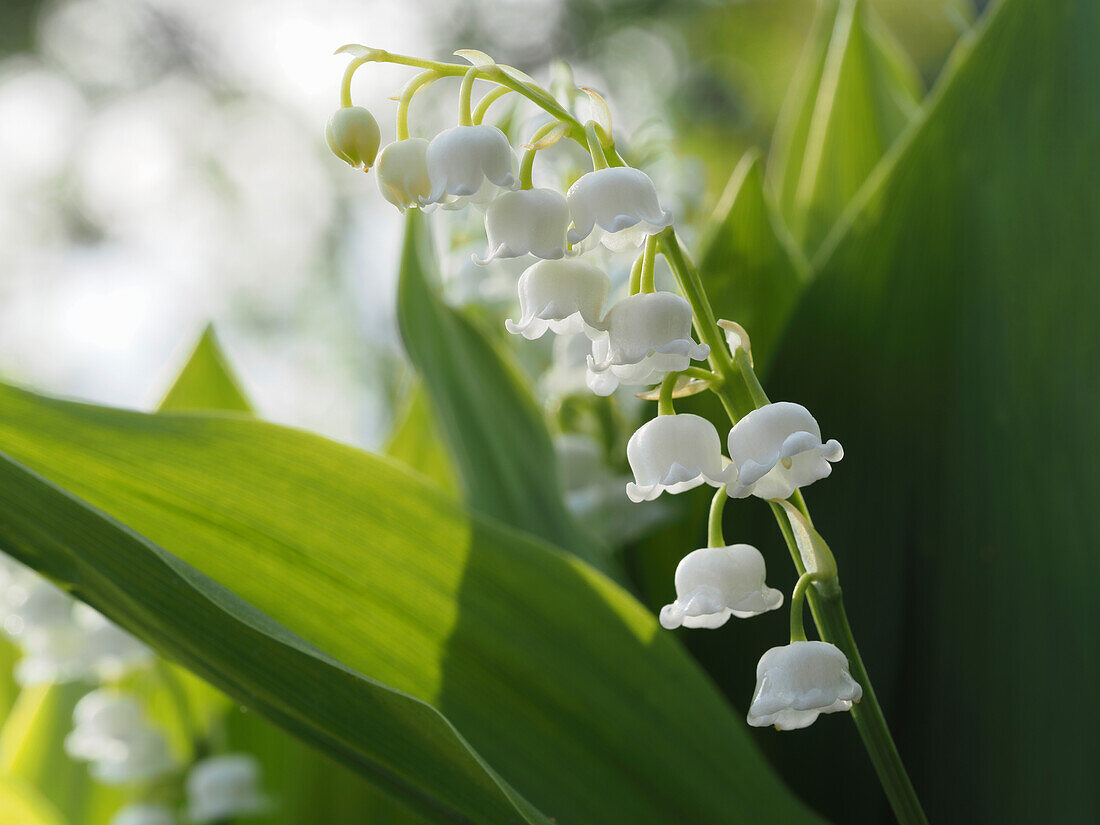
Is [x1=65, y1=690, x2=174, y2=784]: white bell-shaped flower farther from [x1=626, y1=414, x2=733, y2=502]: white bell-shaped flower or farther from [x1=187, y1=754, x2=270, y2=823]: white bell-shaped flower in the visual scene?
[x1=626, y1=414, x2=733, y2=502]: white bell-shaped flower

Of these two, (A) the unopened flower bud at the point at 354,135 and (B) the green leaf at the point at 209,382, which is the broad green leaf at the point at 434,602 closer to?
(A) the unopened flower bud at the point at 354,135

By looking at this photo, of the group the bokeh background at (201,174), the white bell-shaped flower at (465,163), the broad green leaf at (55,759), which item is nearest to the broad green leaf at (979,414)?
the white bell-shaped flower at (465,163)

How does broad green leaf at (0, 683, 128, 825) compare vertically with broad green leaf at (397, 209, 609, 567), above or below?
below

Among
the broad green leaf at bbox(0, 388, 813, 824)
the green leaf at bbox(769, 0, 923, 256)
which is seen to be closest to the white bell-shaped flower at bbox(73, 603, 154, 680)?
the broad green leaf at bbox(0, 388, 813, 824)

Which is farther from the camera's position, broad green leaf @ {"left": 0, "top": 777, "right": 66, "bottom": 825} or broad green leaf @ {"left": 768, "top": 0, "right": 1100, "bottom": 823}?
broad green leaf @ {"left": 0, "top": 777, "right": 66, "bottom": 825}

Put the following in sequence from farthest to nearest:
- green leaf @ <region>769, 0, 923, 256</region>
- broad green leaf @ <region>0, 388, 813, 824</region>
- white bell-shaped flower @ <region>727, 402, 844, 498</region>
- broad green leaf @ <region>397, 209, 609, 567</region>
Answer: green leaf @ <region>769, 0, 923, 256</region>, broad green leaf @ <region>397, 209, 609, 567</region>, broad green leaf @ <region>0, 388, 813, 824</region>, white bell-shaped flower @ <region>727, 402, 844, 498</region>

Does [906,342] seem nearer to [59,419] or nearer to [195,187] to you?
[59,419]

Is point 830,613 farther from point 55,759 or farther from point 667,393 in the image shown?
point 55,759
